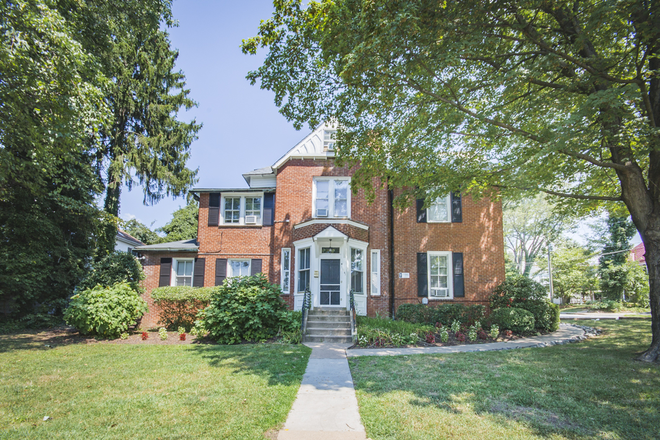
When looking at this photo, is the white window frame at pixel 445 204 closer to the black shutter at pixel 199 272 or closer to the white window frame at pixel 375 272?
the white window frame at pixel 375 272

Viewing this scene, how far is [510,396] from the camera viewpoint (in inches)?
207

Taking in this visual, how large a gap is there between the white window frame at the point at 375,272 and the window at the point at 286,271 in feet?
11.3

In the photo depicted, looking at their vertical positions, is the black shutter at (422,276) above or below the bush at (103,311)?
above

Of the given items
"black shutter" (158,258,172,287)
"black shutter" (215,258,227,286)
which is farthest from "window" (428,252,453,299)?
"black shutter" (158,258,172,287)

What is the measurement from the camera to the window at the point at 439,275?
14.1 metres

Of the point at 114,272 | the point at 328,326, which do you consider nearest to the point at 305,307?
the point at 328,326

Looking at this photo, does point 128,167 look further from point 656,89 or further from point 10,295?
point 656,89

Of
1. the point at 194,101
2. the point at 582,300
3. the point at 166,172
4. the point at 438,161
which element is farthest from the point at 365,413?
the point at 582,300

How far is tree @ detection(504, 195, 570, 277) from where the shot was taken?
31031 mm

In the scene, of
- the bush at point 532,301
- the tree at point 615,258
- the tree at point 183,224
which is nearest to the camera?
the bush at point 532,301

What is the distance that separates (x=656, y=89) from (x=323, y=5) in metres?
7.54

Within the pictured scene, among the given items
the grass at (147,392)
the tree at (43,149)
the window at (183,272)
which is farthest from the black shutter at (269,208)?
the grass at (147,392)

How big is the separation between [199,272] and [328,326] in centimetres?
668

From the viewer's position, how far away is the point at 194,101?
2044cm
